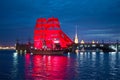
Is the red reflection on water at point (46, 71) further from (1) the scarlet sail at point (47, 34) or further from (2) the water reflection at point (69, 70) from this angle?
(1) the scarlet sail at point (47, 34)

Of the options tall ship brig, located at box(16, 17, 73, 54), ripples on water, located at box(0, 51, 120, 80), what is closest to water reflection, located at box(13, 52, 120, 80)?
ripples on water, located at box(0, 51, 120, 80)

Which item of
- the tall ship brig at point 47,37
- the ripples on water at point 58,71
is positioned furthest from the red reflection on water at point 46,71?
the tall ship brig at point 47,37

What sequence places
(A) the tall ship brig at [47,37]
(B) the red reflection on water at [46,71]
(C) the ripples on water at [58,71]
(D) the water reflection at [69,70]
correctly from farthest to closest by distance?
(A) the tall ship brig at [47,37]
(D) the water reflection at [69,70]
(B) the red reflection on water at [46,71]
(C) the ripples on water at [58,71]

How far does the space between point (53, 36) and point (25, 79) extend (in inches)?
4171

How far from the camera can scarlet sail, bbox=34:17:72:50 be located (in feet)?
460

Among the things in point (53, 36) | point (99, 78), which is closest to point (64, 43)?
point (53, 36)

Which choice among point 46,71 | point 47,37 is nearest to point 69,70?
point 46,71

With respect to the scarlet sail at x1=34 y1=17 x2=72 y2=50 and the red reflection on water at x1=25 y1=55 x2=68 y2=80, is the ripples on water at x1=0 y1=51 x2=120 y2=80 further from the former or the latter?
the scarlet sail at x1=34 y1=17 x2=72 y2=50

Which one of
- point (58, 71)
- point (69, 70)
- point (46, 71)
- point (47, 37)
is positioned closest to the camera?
point (46, 71)

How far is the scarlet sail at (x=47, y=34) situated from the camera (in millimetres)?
140250

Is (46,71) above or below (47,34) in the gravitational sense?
below

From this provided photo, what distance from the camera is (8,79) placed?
34.6 m

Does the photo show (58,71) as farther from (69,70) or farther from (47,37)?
(47,37)

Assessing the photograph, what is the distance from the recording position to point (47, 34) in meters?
142
